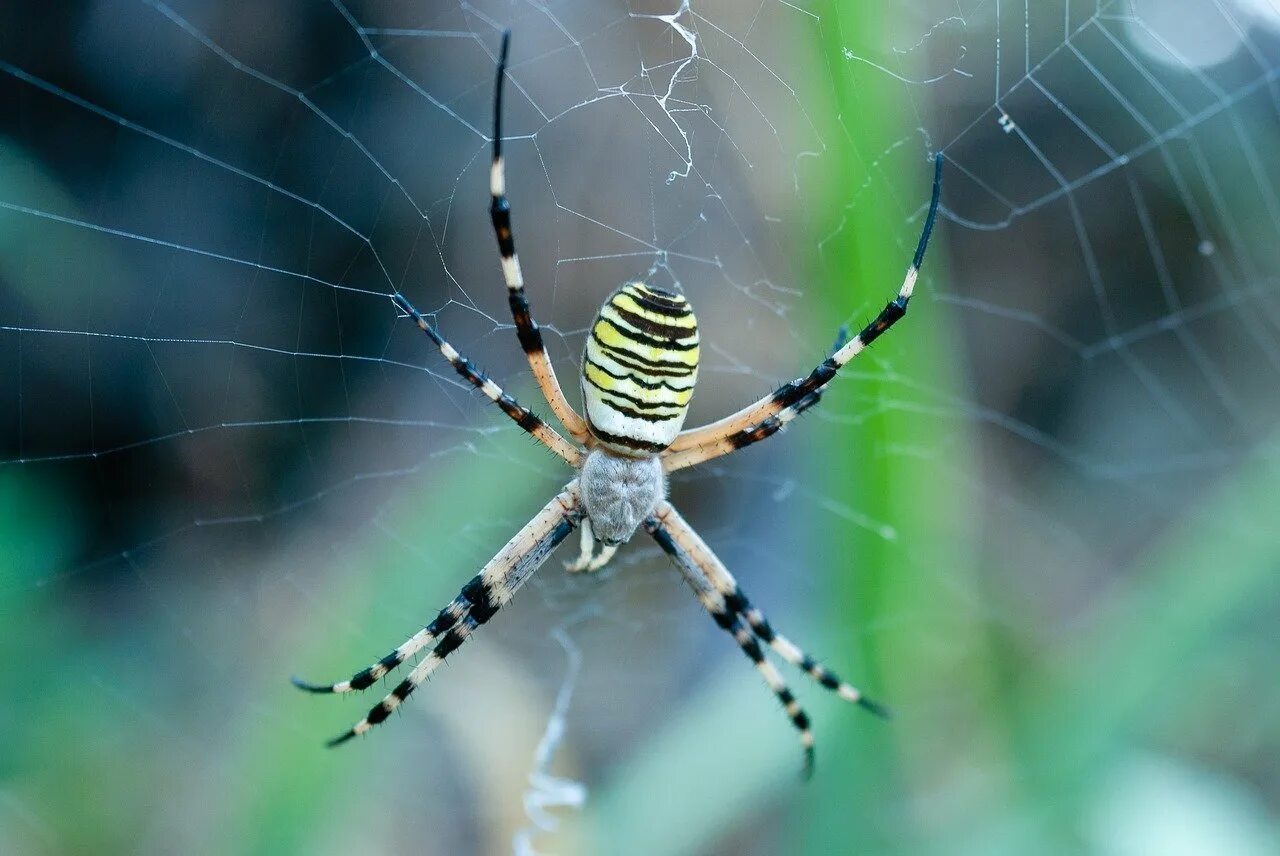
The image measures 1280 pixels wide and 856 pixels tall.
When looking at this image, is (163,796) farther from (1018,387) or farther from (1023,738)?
(1018,387)

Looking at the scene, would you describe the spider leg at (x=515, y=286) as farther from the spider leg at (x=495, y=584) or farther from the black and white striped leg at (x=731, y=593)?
the black and white striped leg at (x=731, y=593)

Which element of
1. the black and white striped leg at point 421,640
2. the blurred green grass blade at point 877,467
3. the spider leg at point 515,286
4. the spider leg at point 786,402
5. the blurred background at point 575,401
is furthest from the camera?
the blurred background at point 575,401

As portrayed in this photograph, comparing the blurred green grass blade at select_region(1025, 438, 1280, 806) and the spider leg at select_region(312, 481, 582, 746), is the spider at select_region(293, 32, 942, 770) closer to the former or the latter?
the spider leg at select_region(312, 481, 582, 746)

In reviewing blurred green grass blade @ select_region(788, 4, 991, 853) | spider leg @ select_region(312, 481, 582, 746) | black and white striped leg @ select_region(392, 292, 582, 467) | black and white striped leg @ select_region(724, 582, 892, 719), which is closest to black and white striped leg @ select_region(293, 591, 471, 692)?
spider leg @ select_region(312, 481, 582, 746)

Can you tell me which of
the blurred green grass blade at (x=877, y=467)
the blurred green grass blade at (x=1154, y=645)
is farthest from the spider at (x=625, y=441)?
the blurred green grass blade at (x=1154, y=645)

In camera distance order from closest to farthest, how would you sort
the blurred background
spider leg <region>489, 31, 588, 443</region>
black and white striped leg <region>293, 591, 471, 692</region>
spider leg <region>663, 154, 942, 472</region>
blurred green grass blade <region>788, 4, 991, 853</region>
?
spider leg <region>489, 31, 588, 443</region> → spider leg <region>663, 154, 942, 472</region> → black and white striped leg <region>293, 591, 471, 692</region> → blurred green grass blade <region>788, 4, 991, 853</region> → the blurred background

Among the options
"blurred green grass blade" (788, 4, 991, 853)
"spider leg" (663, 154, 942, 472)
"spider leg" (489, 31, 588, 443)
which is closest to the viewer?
"spider leg" (489, 31, 588, 443)

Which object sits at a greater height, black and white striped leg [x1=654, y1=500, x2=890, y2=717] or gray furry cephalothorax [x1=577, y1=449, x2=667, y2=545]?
gray furry cephalothorax [x1=577, y1=449, x2=667, y2=545]

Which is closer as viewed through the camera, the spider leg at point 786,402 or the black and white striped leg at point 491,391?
the black and white striped leg at point 491,391
